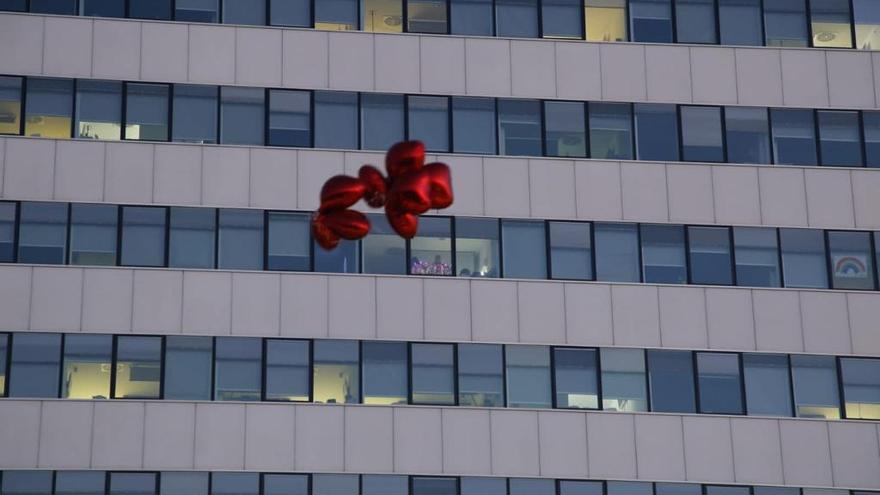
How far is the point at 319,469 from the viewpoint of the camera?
45.4m

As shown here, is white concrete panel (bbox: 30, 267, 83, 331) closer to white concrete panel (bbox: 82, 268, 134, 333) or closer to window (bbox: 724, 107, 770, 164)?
white concrete panel (bbox: 82, 268, 134, 333)

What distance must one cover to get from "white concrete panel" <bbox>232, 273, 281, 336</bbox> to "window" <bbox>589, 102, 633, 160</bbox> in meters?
8.67

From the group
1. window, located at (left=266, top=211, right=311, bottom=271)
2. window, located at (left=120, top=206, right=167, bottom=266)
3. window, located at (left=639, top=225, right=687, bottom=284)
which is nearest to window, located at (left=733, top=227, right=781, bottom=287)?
window, located at (left=639, top=225, right=687, bottom=284)

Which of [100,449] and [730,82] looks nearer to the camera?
[100,449]

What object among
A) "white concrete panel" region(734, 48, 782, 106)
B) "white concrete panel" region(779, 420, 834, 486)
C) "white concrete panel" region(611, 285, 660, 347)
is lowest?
"white concrete panel" region(779, 420, 834, 486)

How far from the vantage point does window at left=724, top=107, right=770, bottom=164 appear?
4922cm

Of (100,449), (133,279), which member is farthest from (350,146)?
(100,449)

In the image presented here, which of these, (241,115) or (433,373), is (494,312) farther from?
(241,115)

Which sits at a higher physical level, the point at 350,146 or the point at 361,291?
the point at 350,146

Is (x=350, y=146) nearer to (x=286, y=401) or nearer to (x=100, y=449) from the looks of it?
(x=286, y=401)

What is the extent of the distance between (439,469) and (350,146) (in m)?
8.27

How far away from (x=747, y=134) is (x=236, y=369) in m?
14.2

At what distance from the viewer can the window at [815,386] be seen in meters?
47.4

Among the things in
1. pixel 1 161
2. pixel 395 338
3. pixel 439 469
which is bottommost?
pixel 439 469
